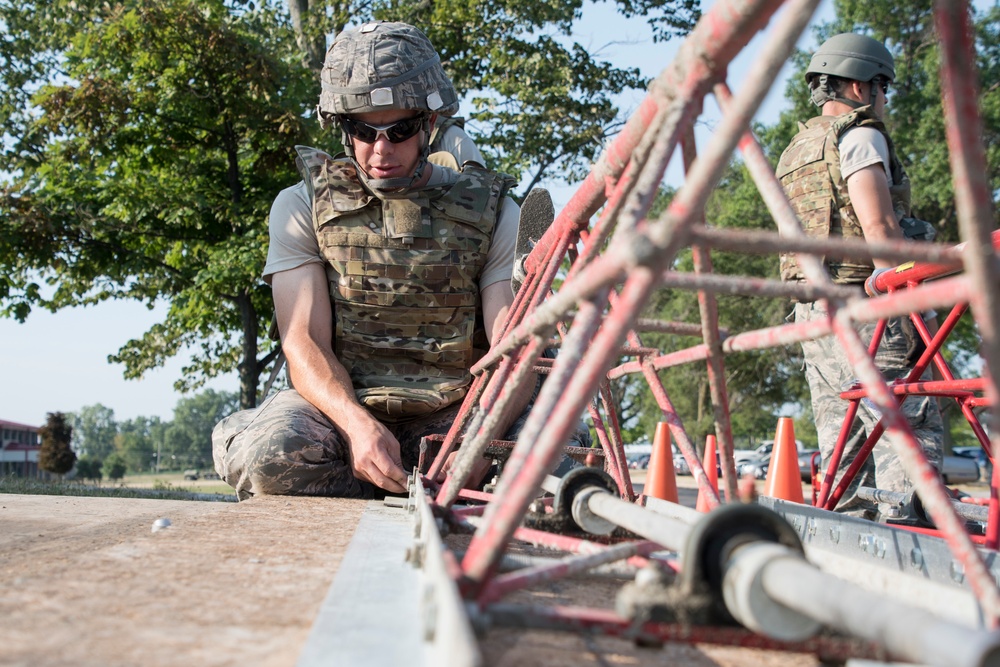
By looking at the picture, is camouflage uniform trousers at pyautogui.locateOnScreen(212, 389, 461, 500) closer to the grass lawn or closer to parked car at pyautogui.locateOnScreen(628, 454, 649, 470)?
the grass lawn

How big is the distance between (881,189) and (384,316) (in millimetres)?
2387

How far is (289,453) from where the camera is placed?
386cm

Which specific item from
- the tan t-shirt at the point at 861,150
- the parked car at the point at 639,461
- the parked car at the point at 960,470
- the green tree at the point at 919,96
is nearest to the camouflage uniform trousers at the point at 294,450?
the tan t-shirt at the point at 861,150

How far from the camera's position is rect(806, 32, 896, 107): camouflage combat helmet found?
454cm

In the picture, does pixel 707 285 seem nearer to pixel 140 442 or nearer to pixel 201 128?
pixel 201 128

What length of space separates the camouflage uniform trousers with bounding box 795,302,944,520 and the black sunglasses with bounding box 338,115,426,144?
200 centimetres

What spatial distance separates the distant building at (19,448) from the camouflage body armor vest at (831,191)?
2534 inches

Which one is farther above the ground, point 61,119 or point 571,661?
point 61,119

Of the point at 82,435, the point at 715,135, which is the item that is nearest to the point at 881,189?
the point at 715,135

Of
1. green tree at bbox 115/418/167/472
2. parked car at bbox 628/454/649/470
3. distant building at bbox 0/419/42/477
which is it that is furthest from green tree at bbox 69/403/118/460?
parked car at bbox 628/454/649/470

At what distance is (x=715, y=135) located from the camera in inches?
53.2

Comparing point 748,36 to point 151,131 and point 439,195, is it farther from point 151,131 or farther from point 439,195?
point 151,131

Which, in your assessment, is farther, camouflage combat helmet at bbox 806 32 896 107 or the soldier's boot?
camouflage combat helmet at bbox 806 32 896 107

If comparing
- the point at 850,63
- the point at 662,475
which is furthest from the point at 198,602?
the point at 662,475
